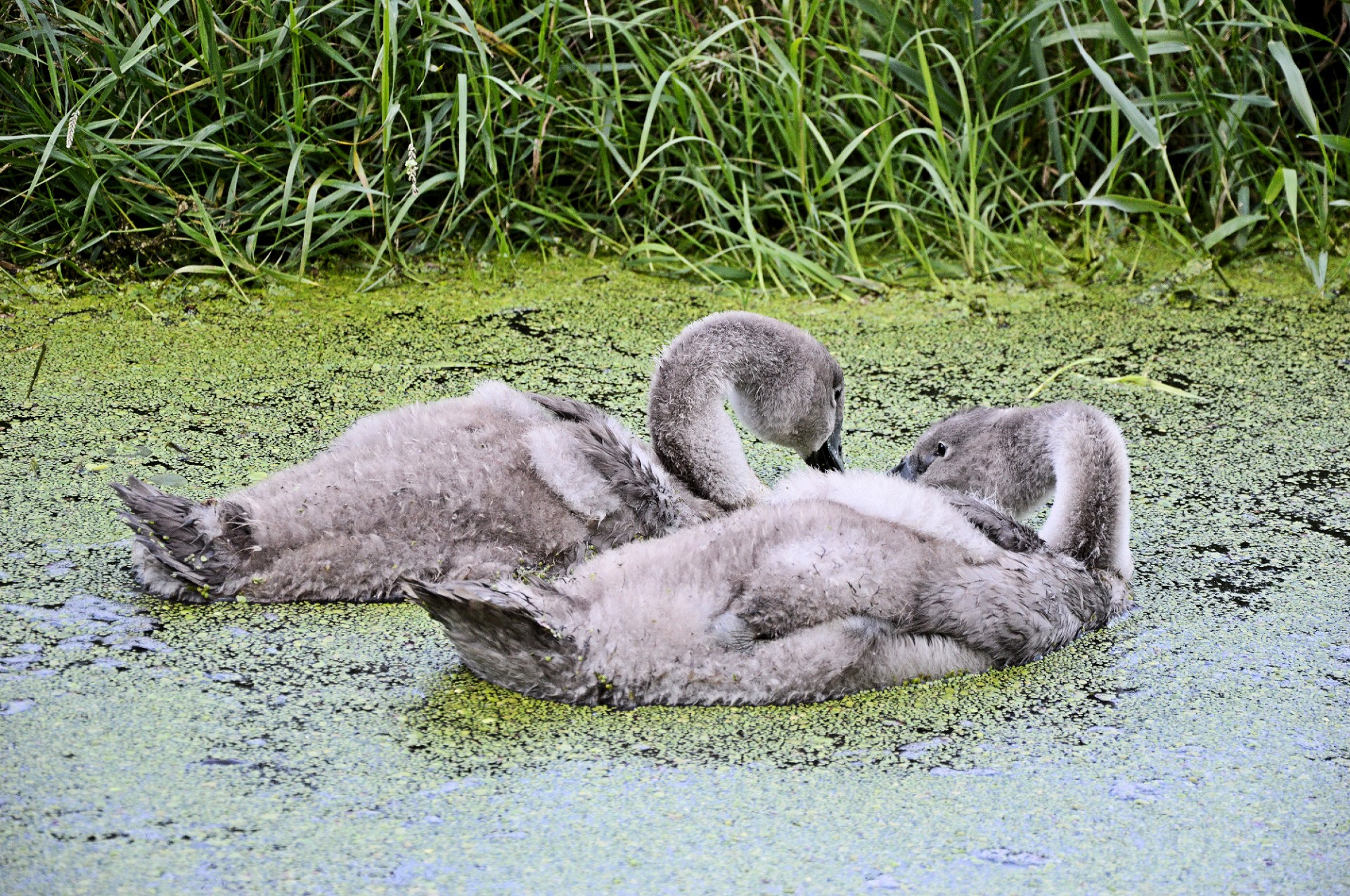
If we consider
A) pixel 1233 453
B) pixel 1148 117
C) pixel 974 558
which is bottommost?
pixel 1233 453

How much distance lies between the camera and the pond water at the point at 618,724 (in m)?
2.16

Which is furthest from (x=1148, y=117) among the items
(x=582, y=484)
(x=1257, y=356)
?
(x=582, y=484)

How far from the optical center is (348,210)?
479 cm

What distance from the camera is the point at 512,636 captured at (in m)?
2.56

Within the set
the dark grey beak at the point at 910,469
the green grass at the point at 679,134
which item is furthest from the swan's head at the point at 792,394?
the green grass at the point at 679,134

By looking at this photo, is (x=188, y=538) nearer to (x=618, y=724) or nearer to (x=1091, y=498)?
(x=618, y=724)

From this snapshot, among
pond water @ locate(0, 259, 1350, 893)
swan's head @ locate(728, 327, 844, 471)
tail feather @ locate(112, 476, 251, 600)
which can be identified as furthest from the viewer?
swan's head @ locate(728, 327, 844, 471)

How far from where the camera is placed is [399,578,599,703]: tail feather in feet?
8.30

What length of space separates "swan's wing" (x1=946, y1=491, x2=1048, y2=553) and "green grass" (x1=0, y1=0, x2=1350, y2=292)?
2.08m

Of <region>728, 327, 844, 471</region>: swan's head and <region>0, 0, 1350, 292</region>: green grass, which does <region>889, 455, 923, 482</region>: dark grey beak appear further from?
<region>0, 0, 1350, 292</region>: green grass

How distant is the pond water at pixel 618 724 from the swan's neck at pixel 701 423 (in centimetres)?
69

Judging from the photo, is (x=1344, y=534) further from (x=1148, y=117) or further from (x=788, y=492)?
(x=1148, y=117)

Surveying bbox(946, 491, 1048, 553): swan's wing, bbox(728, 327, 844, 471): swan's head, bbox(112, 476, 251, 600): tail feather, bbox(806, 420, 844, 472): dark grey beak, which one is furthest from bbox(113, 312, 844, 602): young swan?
bbox(946, 491, 1048, 553): swan's wing

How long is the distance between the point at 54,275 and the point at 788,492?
2.96m
